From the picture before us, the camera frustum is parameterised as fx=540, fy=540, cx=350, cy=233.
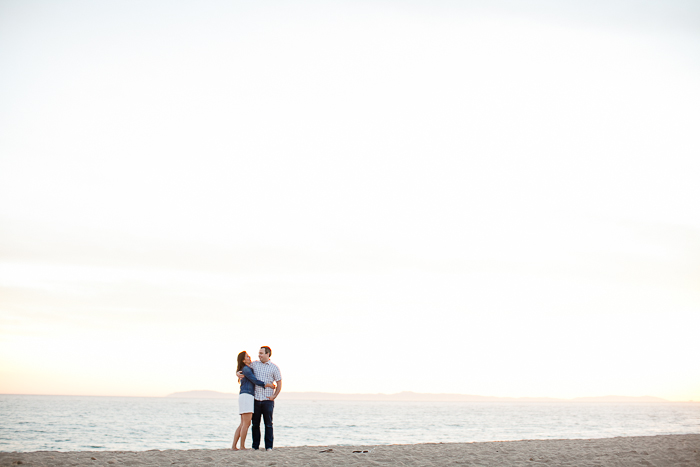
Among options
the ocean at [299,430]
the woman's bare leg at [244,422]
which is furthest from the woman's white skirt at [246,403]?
the ocean at [299,430]

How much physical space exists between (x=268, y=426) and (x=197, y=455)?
1497 mm

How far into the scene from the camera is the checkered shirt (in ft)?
34.6

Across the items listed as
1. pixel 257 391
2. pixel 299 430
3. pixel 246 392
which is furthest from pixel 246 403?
pixel 299 430

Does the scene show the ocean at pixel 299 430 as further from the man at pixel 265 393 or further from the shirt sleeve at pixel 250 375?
the shirt sleeve at pixel 250 375

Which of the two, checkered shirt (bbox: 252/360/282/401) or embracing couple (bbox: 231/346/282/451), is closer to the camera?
embracing couple (bbox: 231/346/282/451)

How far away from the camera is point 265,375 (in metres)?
10.6

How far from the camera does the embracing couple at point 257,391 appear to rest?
1044cm

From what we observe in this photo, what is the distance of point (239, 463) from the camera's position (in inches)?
337

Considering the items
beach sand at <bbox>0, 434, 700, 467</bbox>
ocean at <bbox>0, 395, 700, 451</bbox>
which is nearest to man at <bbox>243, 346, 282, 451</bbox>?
beach sand at <bbox>0, 434, 700, 467</bbox>

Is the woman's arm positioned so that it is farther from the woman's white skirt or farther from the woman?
the woman's white skirt

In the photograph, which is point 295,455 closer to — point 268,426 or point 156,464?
point 268,426

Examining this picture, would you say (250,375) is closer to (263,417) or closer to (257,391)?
(257,391)

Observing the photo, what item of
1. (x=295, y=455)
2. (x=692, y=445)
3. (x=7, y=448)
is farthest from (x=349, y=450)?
(x=7, y=448)

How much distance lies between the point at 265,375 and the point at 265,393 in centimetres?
34
